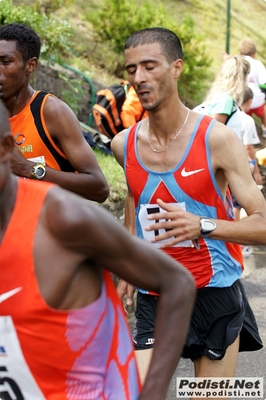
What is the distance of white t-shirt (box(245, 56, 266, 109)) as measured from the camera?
10.5 metres

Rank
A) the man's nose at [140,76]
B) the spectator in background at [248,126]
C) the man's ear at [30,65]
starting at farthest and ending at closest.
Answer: the spectator in background at [248,126], the man's ear at [30,65], the man's nose at [140,76]

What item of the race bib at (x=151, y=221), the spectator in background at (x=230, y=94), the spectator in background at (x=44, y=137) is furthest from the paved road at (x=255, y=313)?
the spectator in background at (x=44, y=137)

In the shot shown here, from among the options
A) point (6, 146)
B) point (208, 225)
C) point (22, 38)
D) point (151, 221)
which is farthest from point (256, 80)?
point (6, 146)

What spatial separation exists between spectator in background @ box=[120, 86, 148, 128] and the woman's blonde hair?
1.48 meters

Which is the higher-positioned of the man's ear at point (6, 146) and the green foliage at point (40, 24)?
the green foliage at point (40, 24)

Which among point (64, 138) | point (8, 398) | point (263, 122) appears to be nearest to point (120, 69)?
point (263, 122)

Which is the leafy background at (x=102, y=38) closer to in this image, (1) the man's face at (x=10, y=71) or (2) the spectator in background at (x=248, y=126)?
(2) the spectator in background at (x=248, y=126)

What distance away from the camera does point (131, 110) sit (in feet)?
27.8

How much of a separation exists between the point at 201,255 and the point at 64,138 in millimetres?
934

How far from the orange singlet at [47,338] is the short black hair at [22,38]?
2.32 meters

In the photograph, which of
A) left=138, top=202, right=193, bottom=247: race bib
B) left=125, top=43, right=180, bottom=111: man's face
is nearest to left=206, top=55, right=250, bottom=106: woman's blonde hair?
left=125, top=43, right=180, bottom=111: man's face

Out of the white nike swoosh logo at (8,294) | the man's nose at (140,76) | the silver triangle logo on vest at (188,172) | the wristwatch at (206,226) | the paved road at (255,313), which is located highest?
the man's nose at (140,76)

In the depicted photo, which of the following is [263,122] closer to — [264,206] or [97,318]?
[264,206]

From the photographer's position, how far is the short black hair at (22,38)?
4.17 m
